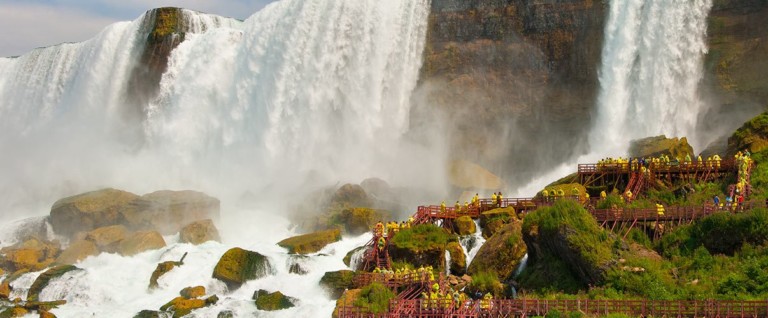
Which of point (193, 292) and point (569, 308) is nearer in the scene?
point (569, 308)

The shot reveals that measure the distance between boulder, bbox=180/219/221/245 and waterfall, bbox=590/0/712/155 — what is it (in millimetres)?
20795

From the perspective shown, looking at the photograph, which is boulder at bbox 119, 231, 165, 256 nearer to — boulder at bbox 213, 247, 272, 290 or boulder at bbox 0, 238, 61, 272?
boulder at bbox 0, 238, 61, 272

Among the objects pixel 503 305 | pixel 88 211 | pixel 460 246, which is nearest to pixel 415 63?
pixel 88 211

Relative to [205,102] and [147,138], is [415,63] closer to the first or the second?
[205,102]

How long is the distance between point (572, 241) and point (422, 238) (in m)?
6.56

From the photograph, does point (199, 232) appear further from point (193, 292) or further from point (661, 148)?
point (661, 148)

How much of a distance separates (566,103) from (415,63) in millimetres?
9845

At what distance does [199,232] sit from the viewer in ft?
136

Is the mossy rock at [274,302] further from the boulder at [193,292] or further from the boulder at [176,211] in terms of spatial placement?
the boulder at [176,211]

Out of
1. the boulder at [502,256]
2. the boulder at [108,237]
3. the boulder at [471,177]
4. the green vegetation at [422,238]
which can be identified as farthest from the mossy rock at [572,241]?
the boulder at [108,237]

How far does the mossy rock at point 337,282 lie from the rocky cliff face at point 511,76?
2357 centimetres

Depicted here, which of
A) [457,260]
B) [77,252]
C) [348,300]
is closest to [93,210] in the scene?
[77,252]

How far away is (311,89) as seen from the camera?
5566 cm

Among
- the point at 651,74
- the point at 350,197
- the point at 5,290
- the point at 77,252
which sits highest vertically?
the point at 651,74
